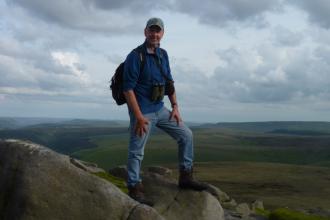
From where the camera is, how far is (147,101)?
15.0m

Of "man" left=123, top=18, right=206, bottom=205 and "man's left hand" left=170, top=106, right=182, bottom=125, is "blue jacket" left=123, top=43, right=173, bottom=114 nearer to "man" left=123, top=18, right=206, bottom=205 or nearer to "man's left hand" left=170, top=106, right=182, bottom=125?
"man" left=123, top=18, right=206, bottom=205

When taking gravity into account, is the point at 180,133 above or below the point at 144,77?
below

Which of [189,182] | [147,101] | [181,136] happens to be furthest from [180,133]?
[189,182]

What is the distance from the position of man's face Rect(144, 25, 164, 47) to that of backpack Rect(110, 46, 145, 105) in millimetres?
399

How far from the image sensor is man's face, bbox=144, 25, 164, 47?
1444cm

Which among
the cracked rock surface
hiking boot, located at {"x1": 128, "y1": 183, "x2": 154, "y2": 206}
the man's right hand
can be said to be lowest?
the cracked rock surface

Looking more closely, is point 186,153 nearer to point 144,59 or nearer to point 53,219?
point 144,59

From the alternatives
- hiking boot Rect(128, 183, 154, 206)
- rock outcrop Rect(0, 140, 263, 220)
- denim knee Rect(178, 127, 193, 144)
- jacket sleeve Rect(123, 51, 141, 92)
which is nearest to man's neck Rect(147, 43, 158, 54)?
jacket sleeve Rect(123, 51, 141, 92)

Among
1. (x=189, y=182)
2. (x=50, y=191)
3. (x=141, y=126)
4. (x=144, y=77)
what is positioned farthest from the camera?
(x=189, y=182)

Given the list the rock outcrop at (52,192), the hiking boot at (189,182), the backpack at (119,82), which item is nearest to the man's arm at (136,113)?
the backpack at (119,82)

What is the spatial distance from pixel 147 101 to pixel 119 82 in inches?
42.3

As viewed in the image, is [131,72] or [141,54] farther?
[141,54]

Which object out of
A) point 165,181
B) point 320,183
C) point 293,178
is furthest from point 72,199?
point 293,178

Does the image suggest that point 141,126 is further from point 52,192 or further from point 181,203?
point 181,203
